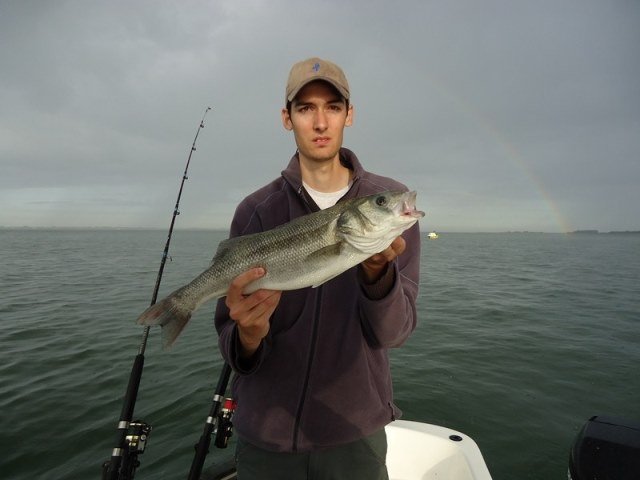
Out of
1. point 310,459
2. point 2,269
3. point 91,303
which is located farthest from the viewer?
point 2,269

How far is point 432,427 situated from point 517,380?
6372 millimetres

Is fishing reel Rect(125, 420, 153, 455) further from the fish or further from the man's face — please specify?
the man's face

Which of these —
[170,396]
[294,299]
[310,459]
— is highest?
[294,299]

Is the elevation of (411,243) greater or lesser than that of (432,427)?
greater

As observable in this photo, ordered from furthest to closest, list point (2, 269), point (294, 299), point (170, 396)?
point (2, 269) → point (170, 396) → point (294, 299)

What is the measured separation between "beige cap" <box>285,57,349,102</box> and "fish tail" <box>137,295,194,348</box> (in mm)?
2498

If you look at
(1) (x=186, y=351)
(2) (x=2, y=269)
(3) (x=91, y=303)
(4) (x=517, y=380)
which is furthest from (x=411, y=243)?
(2) (x=2, y=269)

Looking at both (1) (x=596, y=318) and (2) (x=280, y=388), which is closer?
(2) (x=280, y=388)

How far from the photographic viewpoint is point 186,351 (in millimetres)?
12914

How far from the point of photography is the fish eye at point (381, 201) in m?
3.27

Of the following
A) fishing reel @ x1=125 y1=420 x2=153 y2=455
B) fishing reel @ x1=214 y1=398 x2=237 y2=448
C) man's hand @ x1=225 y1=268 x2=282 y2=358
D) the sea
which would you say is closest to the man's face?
man's hand @ x1=225 y1=268 x2=282 y2=358

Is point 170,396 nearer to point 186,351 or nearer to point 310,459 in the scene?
point 186,351

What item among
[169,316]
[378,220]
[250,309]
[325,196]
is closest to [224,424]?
[169,316]

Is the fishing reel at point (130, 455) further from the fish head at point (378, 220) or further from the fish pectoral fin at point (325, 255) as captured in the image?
the fish head at point (378, 220)
